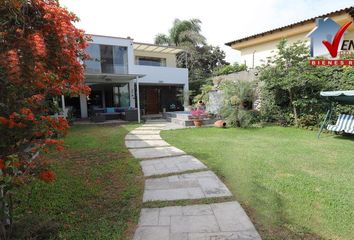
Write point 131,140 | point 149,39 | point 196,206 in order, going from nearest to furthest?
point 196,206
point 131,140
point 149,39

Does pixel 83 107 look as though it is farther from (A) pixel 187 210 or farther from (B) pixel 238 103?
(A) pixel 187 210

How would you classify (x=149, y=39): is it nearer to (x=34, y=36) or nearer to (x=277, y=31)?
(x=277, y=31)

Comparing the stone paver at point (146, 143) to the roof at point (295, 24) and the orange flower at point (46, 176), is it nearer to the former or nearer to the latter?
the orange flower at point (46, 176)

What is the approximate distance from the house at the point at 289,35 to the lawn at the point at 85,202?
10.0m

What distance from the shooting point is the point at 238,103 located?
1095cm

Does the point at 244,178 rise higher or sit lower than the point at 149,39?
lower

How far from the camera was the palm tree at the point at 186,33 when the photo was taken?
881 inches

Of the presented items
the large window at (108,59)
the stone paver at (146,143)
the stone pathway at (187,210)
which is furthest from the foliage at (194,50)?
the stone pathway at (187,210)

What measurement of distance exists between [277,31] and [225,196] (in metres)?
12.2

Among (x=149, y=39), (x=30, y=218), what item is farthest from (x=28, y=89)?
(x=149, y=39)

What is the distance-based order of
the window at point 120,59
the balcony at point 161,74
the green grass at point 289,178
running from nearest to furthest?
the green grass at point 289,178 → the window at point 120,59 → the balcony at point 161,74

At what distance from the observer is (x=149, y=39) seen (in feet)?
80.8

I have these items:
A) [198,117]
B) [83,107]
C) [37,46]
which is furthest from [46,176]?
[83,107]

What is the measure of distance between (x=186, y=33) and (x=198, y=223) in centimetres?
2159
